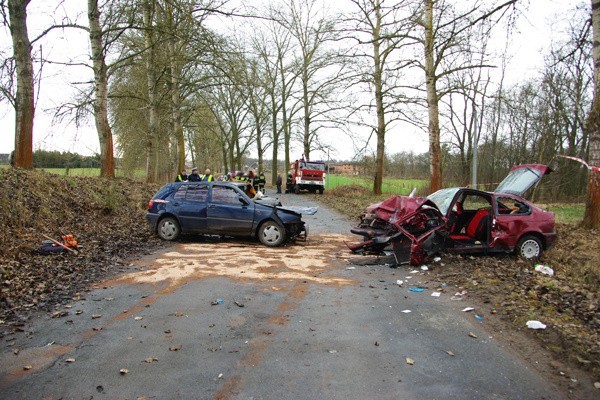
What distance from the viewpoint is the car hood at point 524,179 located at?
9164mm

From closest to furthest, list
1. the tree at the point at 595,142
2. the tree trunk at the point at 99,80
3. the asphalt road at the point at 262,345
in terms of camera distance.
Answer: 1. the asphalt road at the point at 262,345
2. the tree at the point at 595,142
3. the tree trunk at the point at 99,80

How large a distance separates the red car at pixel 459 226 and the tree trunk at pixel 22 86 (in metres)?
9.89

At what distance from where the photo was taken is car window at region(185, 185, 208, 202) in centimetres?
1098

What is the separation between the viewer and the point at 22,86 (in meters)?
12.1

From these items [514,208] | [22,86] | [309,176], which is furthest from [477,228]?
[309,176]

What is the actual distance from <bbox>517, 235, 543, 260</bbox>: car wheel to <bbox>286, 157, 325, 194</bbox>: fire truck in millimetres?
24189

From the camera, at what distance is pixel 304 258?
8.97 m

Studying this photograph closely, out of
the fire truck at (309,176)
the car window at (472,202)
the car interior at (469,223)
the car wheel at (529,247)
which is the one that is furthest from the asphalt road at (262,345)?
the fire truck at (309,176)

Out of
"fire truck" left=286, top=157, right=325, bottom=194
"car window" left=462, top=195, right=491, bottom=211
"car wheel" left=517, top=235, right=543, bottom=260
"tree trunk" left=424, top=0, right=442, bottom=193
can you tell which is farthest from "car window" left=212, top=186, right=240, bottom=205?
"fire truck" left=286, top=157, right=325, bottom=194

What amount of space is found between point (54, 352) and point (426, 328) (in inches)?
153

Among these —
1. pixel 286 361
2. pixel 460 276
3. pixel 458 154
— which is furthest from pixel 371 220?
pixel 458 154

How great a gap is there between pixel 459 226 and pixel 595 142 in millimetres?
4498

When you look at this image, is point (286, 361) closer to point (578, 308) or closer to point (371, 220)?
point (578, 308)

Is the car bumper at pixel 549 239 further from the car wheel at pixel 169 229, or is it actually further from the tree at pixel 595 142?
the car wheel at pixel 169 229
